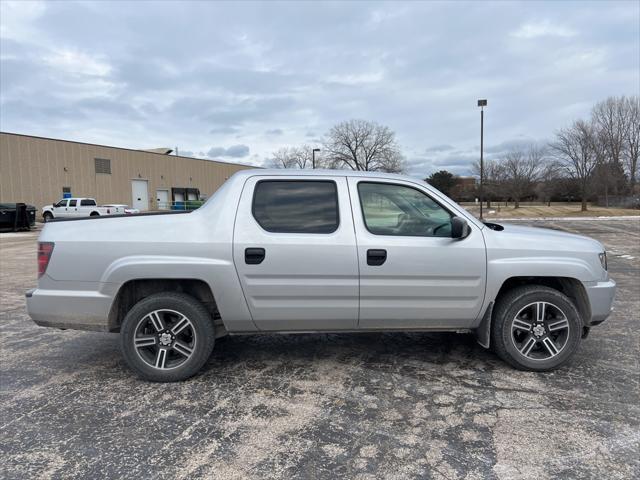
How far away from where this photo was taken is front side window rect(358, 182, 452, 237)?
148 inches

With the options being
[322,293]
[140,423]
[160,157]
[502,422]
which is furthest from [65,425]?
[160,157]

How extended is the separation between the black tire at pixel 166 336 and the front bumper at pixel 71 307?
8.4 inches

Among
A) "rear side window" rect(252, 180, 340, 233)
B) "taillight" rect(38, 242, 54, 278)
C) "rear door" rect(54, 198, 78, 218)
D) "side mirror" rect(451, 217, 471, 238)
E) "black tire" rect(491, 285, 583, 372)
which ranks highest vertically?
"rear door" rect(54, 198, 78, 218)

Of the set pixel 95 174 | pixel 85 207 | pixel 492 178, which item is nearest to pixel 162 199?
pixel 95 174

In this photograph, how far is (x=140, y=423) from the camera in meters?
3.09

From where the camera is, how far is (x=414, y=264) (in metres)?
3.66

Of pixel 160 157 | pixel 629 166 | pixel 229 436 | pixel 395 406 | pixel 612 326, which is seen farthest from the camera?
pixel 160 157

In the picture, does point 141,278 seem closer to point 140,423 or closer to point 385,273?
point 140,423

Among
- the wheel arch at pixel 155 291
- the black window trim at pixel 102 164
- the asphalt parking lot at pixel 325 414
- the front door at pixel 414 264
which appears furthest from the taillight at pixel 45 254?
the black window trim at pixel 102 164

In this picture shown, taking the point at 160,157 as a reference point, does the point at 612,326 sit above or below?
below

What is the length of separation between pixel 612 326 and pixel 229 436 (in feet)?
15.4

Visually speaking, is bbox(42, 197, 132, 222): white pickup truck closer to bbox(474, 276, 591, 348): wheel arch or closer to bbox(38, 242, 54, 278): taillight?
bbox(38, 242, 54, 278): taillight

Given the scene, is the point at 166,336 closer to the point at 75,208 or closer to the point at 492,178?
the point at 75,208

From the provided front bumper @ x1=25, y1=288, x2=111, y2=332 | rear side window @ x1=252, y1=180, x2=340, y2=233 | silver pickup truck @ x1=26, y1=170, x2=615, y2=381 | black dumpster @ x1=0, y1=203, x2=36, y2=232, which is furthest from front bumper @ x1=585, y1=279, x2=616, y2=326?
black dumpster @ x1=0, y1=203, x2=36, y2=232
